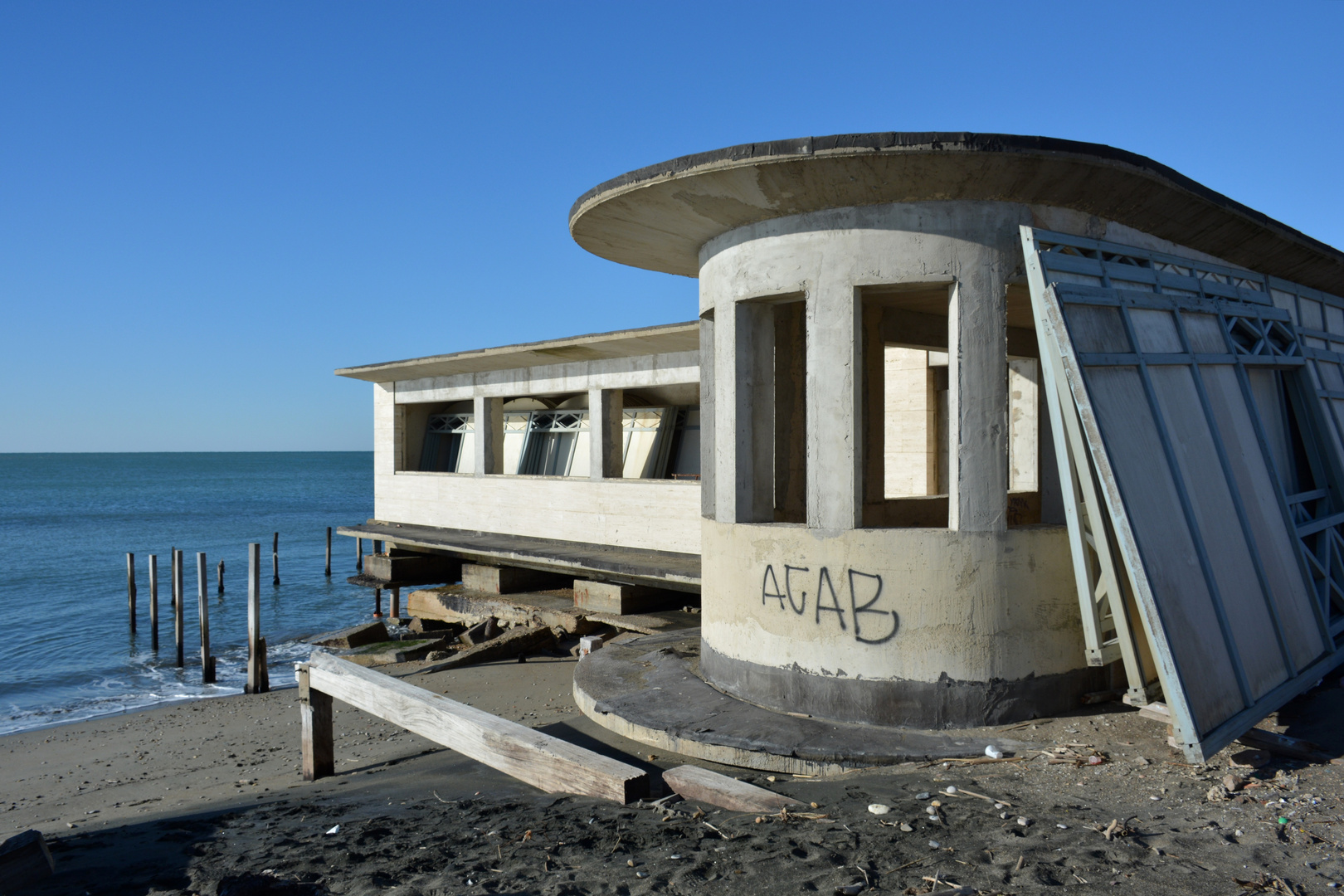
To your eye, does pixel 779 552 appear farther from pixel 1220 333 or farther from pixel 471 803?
pixel 1220 333

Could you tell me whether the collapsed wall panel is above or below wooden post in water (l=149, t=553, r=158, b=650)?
above

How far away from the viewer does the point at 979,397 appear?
7.13 meters

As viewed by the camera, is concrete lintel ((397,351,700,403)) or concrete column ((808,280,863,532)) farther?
concrete lintel ((397,351,700,403))

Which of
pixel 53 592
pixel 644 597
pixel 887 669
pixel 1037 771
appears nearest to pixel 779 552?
pixel 887 669

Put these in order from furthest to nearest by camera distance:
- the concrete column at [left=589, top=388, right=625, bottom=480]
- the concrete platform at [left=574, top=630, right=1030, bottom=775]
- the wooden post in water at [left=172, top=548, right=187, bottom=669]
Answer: the wooden post in water at [left=172, top=548, right=187, bottom=669]
the concrete column at [left=589, top=388, right=625, bottom=480]
the concrete platform at [left=574, top=630, right=1030, bottom=775]

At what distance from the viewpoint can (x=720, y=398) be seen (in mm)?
8414

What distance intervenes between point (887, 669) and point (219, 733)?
938 cm

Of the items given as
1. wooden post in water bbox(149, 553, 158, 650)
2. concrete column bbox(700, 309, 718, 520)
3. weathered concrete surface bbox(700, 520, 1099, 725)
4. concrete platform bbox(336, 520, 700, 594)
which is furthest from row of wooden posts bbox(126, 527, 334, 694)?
weathered concrete surface bbox(700, 520, 1099, 725)

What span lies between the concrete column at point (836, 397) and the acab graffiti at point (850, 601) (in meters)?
0.41

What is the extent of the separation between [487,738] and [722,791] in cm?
170

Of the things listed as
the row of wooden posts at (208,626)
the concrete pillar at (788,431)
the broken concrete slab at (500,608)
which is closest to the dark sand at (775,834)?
the concrete pillar at (788,431)

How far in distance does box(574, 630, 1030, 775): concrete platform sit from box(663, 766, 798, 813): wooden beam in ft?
2.78

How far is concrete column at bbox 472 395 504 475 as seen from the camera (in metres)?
21.6

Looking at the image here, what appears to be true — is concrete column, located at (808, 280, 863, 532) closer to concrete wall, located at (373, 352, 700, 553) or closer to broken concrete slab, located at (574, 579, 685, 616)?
broken concrete slab, located at (574, 579, 685, 616)
